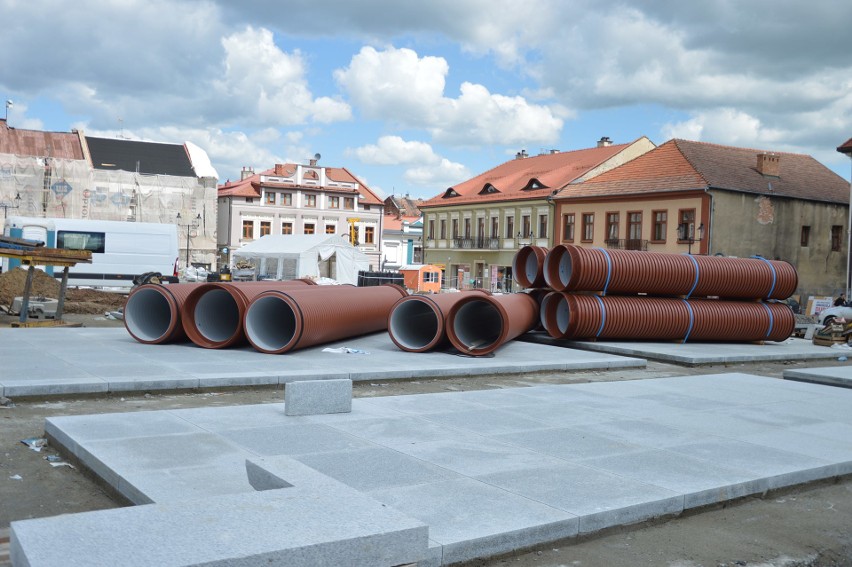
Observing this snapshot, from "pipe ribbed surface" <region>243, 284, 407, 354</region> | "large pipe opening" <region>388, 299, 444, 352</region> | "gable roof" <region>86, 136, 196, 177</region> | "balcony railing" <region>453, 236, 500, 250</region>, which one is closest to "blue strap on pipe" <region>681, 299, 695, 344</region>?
"large pipe opening" <region>388, 299, 444, 352</region>

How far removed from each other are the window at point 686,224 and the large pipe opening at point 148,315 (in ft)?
106

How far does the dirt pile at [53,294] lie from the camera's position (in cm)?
2333

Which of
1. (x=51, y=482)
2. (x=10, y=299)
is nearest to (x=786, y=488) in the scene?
(x=51, y=482)

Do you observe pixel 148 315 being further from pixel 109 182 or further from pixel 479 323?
pixel 109 182

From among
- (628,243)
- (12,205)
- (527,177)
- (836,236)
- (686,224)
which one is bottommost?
(628,243)

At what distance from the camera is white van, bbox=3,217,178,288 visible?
3238 centimetres

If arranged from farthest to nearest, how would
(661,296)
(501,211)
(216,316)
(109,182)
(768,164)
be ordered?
(109,182)
(501,211)
(768,164)
(661,296)
(216,316)

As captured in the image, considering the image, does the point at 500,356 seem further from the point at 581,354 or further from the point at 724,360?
the point at 724,360

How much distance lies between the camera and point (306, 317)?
560 inches

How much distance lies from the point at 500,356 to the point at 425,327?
253cm

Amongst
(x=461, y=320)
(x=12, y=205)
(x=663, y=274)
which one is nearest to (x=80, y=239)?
(x=461, y=320)

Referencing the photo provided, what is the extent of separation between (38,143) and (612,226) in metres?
39.7

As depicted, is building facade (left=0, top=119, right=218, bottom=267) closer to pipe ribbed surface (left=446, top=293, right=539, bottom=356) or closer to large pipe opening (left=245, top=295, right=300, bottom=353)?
pipe ribbed surface (left=446, top=293, right=539, bottom=356)

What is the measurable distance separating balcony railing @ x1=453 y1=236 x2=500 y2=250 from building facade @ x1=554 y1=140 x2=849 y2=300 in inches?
319
